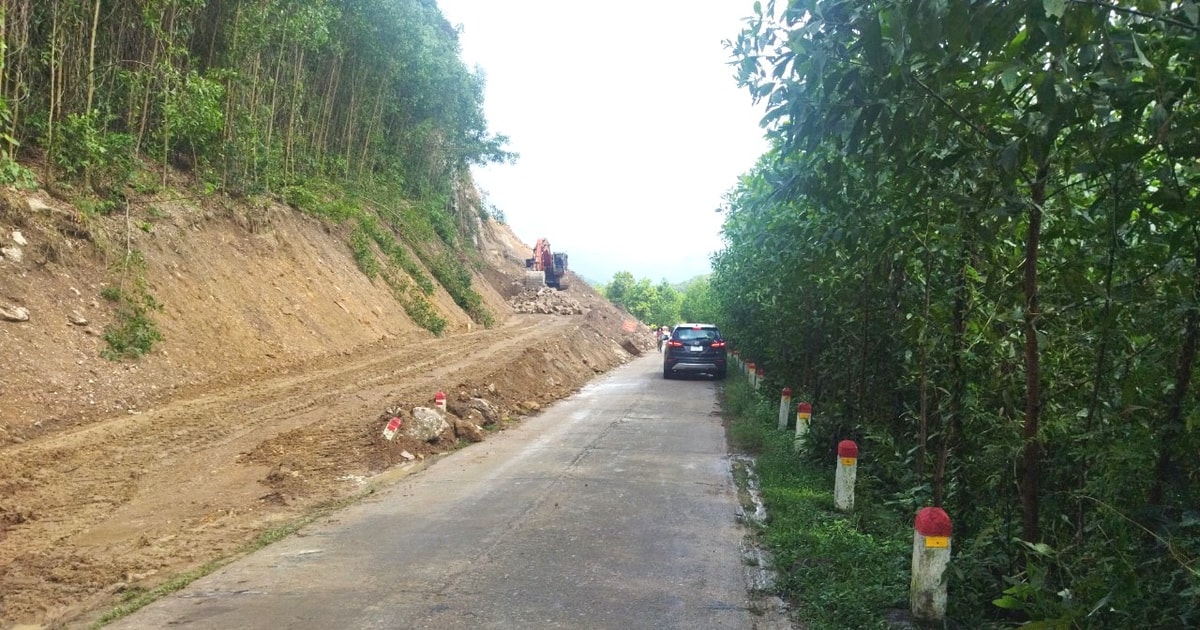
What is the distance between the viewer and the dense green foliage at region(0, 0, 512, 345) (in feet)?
47.3

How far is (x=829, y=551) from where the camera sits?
234 inches

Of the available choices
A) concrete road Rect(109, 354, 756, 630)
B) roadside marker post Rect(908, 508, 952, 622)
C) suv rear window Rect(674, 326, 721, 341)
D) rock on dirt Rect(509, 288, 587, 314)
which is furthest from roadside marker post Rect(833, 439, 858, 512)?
rock on dirt Rect(509, 288, 587, 314)

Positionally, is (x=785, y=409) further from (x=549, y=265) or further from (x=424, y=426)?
(x=549, y=265)

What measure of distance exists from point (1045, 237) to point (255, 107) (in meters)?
22.6

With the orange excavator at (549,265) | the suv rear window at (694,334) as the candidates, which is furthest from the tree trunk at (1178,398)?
the orange excavator at (549,265)

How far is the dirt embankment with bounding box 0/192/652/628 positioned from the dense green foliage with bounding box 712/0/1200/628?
5162 millimetres

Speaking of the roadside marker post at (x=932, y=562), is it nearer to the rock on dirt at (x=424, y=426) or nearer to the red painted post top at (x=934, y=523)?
the red painted post top at (x=934, y=523)

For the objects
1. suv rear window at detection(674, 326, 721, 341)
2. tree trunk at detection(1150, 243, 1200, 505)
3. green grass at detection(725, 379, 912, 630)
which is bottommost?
green grass at detection(725, 379, 912, 630)

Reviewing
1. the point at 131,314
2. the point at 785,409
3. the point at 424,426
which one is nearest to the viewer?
the point at 424,426

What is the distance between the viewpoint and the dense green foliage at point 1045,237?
8.56ft

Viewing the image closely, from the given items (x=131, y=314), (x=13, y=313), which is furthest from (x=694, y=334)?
(x=13, y=313)

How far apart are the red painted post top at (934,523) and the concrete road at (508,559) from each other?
1166mm

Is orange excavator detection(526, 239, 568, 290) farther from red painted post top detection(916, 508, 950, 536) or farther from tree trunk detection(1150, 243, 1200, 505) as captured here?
tree trunk detection(1150, 243, 1200, 505)

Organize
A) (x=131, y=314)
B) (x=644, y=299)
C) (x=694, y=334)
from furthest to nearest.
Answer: (x=644, y=299) < (x=694, y=334) < (x=131, y=314)
